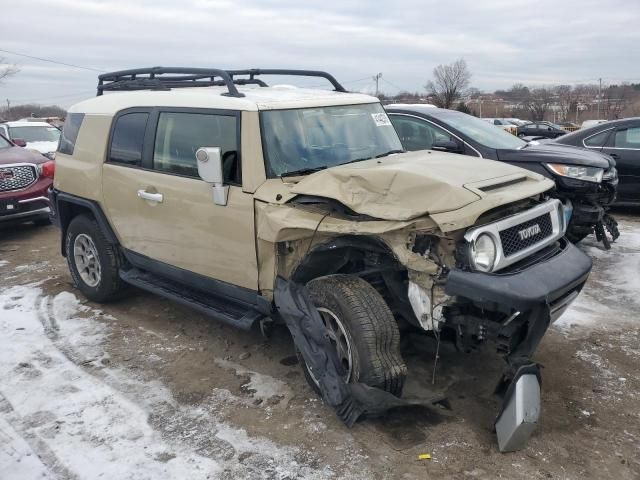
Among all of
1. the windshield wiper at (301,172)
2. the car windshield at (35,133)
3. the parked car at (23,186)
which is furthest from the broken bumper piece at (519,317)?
the car windshield at (35,133)

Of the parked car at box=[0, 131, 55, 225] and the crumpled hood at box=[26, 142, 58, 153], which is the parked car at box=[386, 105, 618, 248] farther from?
the crumpled hood at box=[26, 142, 58, 153]

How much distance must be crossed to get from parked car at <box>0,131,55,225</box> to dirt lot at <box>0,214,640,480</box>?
3368 mm

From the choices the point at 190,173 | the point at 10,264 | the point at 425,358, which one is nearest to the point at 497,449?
the point at 425,358

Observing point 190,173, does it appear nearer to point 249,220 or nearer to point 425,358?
point 249,220

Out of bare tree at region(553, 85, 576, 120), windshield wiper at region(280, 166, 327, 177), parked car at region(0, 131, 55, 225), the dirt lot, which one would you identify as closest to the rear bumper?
parked car at region(0, 131, 55, 225)

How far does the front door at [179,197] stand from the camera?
159 inches

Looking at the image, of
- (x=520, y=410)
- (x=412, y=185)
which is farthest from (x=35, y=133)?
(x=520, y=410)

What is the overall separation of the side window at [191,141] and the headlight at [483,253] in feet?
5.48

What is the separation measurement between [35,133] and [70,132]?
982cm

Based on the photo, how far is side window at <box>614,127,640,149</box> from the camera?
876cm

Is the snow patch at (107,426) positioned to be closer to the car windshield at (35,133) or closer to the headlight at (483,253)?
the headlight at (483,253)

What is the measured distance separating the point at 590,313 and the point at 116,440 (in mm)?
4096

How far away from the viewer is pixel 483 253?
10.5 feet

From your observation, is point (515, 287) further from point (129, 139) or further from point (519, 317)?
point (129, 139)
